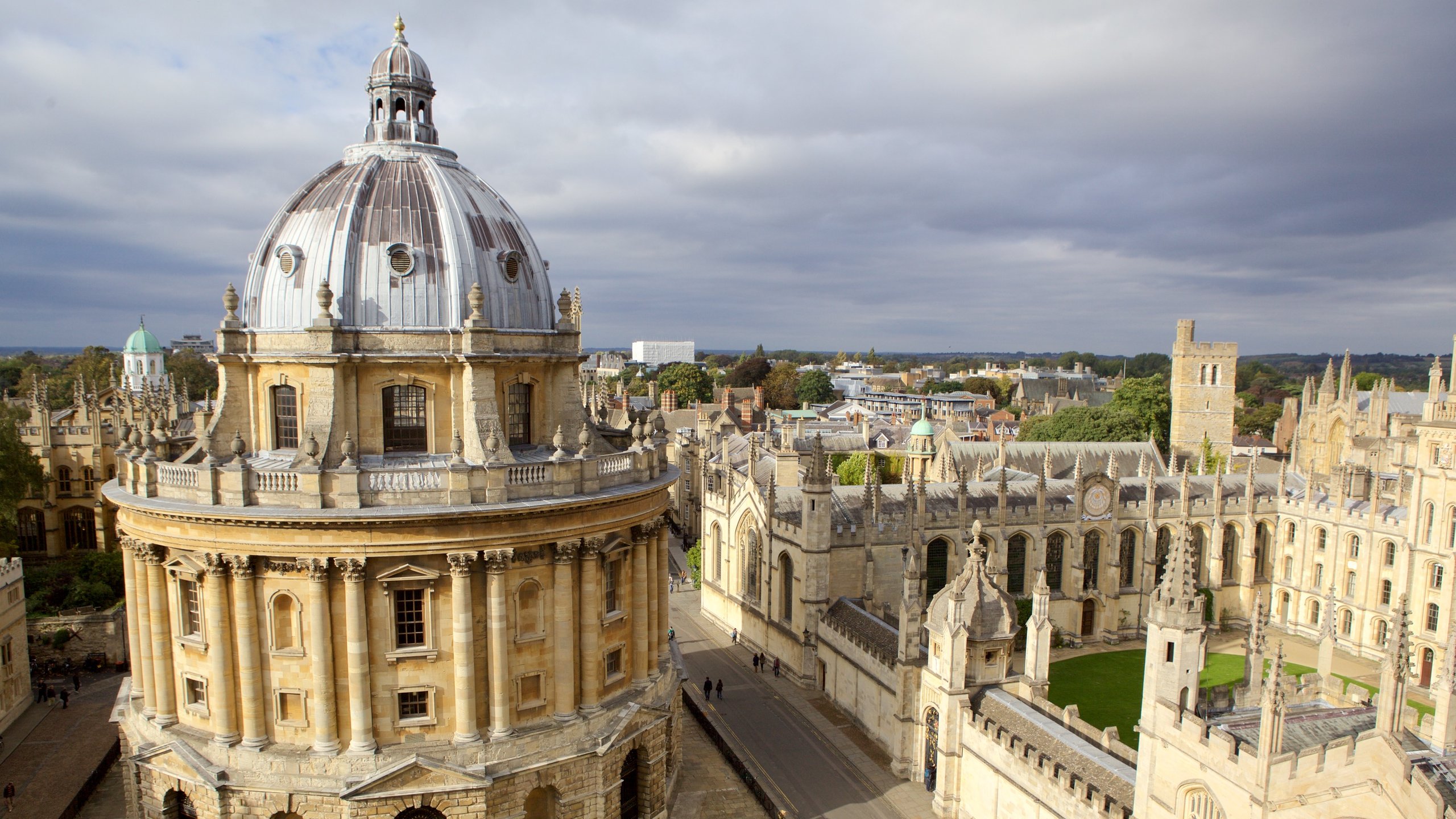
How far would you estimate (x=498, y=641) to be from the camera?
25.3 metres

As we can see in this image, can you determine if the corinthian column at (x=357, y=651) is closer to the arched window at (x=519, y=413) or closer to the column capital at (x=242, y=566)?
the column capital at (x=242, y=566)

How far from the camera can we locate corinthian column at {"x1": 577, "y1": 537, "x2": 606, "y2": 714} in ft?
89.3

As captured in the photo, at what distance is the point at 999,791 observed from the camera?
27500mm

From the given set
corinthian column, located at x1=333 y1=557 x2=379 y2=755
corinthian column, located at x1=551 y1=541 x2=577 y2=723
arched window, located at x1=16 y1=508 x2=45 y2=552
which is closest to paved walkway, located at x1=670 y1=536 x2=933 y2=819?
corinthian column, located at x1=551 y1=541 x2=577 y2=723

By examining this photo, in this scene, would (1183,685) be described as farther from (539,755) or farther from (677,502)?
(677,502)

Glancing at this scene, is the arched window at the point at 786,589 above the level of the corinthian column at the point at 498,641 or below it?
below

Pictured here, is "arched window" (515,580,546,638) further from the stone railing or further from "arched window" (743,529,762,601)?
"arched window" (743,529,762,601)

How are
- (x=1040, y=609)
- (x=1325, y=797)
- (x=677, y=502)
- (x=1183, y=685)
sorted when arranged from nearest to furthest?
(x=1325, y=797) < (x=1183, y=685) < (x=1040, y=609) < (x=677, y=502)

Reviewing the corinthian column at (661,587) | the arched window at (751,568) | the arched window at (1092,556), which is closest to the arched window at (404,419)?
the corinthian column at (661,587)

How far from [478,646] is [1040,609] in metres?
17.7

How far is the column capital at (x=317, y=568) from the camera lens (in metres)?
24.0

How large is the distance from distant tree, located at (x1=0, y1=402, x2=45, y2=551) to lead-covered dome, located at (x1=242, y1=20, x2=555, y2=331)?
33.4m

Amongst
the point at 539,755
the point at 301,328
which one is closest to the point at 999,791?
the point at 539,755

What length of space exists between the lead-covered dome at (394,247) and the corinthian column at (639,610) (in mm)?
8060
